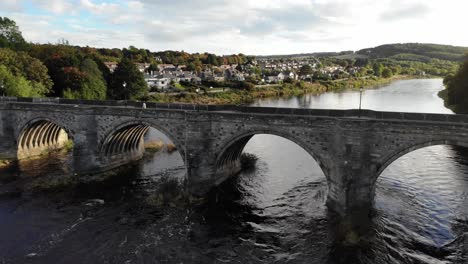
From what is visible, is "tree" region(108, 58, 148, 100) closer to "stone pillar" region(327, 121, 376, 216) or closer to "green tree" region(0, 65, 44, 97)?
"green tree" region(0, 65, 44, 97)

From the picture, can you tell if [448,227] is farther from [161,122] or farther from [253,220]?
[161,122]

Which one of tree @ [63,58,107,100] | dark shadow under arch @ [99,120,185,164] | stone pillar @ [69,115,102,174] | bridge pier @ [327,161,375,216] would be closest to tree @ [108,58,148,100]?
tree @ [63,58,107,100]

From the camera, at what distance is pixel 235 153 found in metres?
32.6

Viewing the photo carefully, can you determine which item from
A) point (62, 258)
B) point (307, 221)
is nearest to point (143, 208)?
point (62, 258)

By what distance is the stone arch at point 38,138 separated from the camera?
126ft

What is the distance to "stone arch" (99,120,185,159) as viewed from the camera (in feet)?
100

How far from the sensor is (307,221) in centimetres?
2412

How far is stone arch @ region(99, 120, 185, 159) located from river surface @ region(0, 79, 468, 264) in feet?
9.99

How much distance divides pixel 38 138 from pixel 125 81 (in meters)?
29.5

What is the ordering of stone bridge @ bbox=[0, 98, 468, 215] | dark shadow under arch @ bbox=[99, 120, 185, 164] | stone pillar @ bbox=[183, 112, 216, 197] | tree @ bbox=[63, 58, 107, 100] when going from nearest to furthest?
stone bridge @ bbox=[0, 98, 468, 215]
stone pillar @ bbox=[183, 112, 216, 197]
dark shadow under arch @ bbox=[99, 120, 185, 164]
tree @ bbox=[63, 58, 107, 100]

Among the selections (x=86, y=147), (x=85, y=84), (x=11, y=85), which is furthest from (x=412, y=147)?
(x=85, y=84)

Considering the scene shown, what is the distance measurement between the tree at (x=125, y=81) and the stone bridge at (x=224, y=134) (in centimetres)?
2793

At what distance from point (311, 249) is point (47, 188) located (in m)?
24.6

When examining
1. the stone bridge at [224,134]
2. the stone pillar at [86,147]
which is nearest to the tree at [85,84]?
the stone bridge at [224,134]
